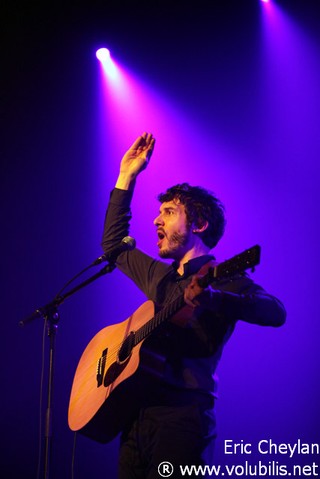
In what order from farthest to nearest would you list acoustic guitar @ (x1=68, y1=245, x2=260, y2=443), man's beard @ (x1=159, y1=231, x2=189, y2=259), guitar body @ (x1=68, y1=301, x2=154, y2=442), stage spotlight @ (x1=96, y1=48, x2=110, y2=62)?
stage spotlight @ (x1=96, y1=48, x2=110, y2=62) < man's beard @ (x1=159, y1=231, x2=189, y2=259) < guitar body @ (x1=68, y1=301, x2=154, y2=442) < acoustic guitar @ (x1=68, y1=245, x2=260, y2=443)

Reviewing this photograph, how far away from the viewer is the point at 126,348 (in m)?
2.93

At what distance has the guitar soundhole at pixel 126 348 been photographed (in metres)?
2.88

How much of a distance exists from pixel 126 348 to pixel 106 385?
0.22 meters

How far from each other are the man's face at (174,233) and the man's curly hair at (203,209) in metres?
0.04

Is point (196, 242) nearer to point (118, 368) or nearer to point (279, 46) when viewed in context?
point (118, 368)

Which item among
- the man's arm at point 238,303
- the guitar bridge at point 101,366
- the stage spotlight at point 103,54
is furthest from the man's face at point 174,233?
the stage spotlight at point 103,54

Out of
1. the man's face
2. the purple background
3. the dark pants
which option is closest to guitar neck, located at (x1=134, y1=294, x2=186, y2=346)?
the dark pants

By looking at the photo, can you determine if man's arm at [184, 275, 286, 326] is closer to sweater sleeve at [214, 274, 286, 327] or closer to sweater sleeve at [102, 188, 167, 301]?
sweater sleeve at [214, 274, 286, 327]

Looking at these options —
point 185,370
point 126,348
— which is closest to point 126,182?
point 126,348

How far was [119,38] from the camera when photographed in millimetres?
5742

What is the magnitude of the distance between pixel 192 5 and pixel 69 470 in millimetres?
4376

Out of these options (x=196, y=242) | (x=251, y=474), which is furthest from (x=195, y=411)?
(x=251, y=474)

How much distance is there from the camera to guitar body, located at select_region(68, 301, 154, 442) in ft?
9.15

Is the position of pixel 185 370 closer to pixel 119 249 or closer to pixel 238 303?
pixel 238 303
